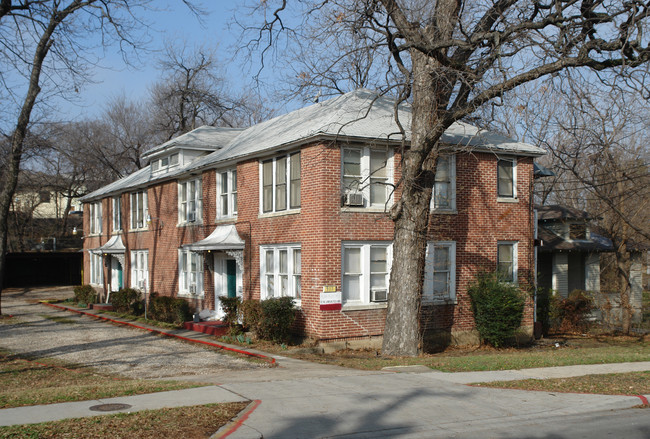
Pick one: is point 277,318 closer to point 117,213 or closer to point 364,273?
point 364,273

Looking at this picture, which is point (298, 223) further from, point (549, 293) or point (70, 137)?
point (70, 137)

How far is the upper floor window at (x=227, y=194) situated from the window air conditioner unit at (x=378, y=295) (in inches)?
251

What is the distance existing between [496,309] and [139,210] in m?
18.3

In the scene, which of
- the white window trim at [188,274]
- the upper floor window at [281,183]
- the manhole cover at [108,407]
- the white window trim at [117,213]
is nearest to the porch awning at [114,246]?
the white window trim at [117,213]

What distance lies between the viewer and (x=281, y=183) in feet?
64.5

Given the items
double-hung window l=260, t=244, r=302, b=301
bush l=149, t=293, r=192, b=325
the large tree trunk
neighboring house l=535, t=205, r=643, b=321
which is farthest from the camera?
neighboring house l=535, t=205, r=643, b=321

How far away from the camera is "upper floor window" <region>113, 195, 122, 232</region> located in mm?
33125

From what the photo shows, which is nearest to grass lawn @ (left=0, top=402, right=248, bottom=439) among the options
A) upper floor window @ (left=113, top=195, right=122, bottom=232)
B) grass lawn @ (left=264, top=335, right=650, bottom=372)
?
grass lawn @ (left=264, top=335, right=650, bottom=372)

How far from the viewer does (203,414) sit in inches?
344

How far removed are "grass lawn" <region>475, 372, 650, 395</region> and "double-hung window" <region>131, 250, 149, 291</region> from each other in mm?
21171

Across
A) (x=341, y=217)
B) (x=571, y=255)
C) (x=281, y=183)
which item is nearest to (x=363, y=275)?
(x=341, y=217)

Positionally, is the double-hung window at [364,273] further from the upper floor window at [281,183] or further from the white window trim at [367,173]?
the upper floor window at [281,183]

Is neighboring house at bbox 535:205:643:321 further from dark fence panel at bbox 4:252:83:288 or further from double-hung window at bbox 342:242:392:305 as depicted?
dark fence panel at bbox 4:252:83:288

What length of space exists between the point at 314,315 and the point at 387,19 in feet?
26.7
